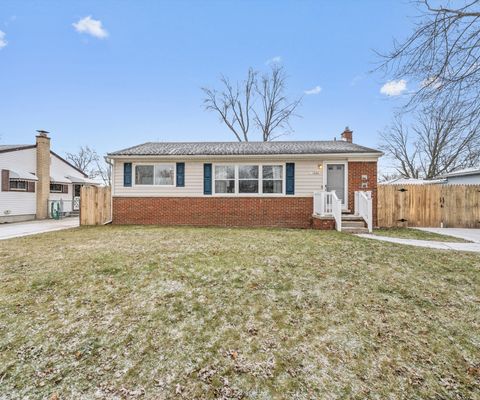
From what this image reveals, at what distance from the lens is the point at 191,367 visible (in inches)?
92.9

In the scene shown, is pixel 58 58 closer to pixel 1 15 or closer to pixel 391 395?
pixel 1 15

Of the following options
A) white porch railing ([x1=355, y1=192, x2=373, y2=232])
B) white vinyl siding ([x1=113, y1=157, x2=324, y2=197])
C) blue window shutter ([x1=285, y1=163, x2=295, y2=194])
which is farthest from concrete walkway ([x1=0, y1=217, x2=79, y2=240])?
white porch railing ([x1=355, y1=192, x2=373, y2=232])

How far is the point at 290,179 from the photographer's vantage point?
1055cm

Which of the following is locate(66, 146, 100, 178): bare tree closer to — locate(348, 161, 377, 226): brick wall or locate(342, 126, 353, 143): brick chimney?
locate(342, 126, 353, 143): brick chimney

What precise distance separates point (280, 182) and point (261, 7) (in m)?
8.73

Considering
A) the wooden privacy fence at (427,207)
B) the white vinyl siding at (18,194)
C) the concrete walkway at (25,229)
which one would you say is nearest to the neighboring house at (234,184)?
the wooden privacy fence at (427,207)

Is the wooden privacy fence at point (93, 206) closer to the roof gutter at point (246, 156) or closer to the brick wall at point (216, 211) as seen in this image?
the brick wall at point (216, 211)

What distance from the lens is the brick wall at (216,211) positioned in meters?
10.5

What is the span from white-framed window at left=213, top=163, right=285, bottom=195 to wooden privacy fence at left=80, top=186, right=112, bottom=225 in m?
5.17

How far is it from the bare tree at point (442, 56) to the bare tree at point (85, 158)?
136 ft

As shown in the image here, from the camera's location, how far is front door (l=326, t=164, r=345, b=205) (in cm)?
1051

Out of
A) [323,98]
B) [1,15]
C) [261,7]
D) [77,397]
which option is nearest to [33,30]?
[1,15]

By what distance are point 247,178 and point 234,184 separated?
2.07 ft

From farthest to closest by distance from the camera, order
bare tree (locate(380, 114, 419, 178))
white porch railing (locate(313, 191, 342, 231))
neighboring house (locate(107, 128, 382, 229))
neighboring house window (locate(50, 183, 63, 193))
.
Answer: bare tree (locate(380, 114, 419, 178)), neighboring house window (locate(50, 183, 63, 193)), neighboring house (locate(107, 128, 382, 229)), white porch railing (locate(313, 191, 342, 231))
